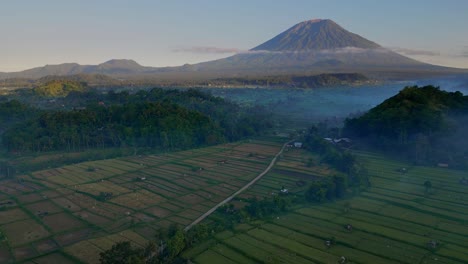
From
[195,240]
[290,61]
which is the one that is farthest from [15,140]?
[290,61]

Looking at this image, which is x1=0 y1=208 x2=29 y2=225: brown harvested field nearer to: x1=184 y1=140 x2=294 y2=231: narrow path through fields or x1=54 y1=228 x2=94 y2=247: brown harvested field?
x1=54 y1=228 x2=94 y2=247: brown harvested field

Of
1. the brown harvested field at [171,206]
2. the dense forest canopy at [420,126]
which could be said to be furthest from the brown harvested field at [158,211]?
the dense forest canopy at [420,126]

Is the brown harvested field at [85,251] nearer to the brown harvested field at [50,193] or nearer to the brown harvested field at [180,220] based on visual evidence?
the brown harvested field at [180,220]

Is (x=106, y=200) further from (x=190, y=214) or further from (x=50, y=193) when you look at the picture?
(x=190, y=214)

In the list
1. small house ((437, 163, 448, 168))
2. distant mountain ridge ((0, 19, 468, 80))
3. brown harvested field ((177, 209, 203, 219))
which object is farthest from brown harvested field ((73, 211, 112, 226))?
distant mountain ridge ((0, 19, 468, 80))

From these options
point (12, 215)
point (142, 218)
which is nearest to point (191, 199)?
point (142, 218)

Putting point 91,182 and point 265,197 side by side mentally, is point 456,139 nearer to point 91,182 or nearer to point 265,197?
point 265,197
